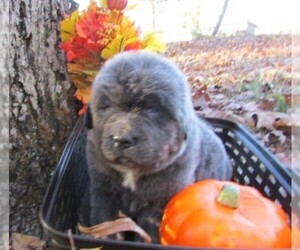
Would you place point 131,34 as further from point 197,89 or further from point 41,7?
point 197,89

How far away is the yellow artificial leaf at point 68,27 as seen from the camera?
8.30ft

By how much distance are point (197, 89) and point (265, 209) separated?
7.63ft

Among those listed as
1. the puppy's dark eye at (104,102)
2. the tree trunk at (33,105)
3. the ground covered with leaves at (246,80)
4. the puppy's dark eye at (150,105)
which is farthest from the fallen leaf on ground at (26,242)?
the ground covered with leaves at (246,80)

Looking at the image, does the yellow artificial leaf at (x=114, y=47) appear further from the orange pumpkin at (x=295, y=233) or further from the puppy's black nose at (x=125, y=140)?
the orange pumpkin at (x=295, y=233)

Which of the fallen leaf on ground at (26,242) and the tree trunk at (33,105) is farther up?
the tree trunk at (33,105)

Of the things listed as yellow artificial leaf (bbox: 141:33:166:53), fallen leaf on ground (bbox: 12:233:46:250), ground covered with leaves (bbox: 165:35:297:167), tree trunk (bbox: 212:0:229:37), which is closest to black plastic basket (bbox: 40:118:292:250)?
fallen leaf on ground (bbox: 12:233:46:250)

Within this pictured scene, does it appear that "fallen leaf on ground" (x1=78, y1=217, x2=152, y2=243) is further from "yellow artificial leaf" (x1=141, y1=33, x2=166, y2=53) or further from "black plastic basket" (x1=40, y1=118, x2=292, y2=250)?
"yellow artificial leaf" (x1=141, y1=33, x2=166, y2=53)

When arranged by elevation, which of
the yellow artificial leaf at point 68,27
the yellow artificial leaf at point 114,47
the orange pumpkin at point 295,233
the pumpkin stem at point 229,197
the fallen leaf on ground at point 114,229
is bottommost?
the fallen leaf on ground at point 114,229

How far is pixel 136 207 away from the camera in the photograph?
211 centimetres

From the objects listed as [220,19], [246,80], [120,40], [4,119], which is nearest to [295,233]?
[120,40]

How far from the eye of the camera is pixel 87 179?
256 centimetres

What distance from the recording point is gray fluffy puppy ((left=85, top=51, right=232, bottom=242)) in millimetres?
1860

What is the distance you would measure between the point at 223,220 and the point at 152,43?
1229 mm

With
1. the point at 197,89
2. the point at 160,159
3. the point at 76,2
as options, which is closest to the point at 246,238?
the point at 160,159
